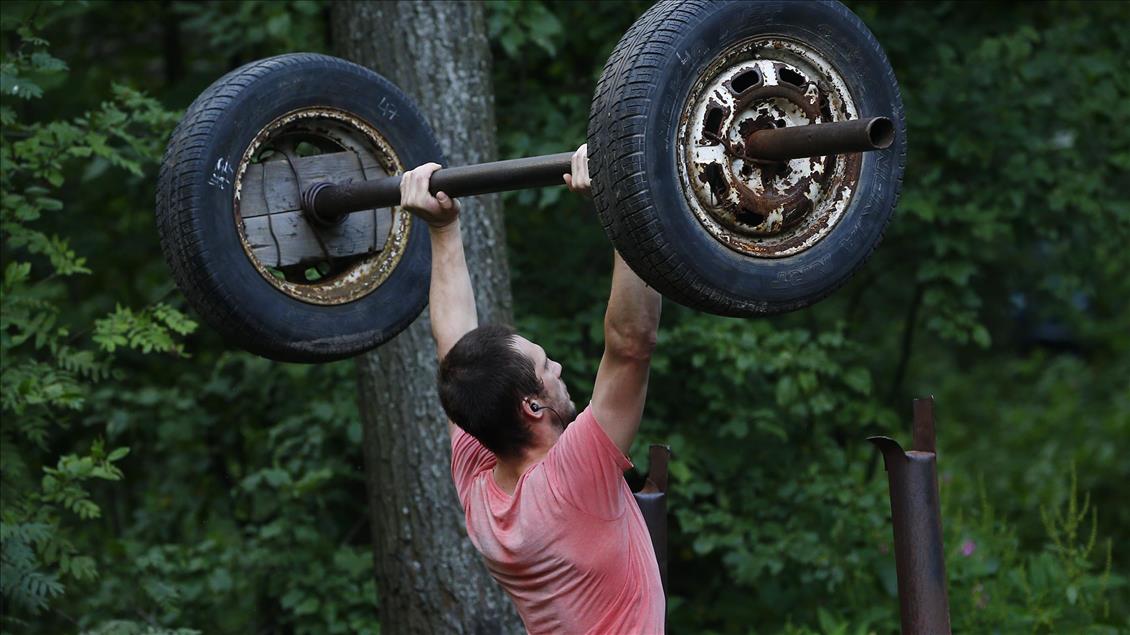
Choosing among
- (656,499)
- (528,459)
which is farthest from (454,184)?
(656,499)

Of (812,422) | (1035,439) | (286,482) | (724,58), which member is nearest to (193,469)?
(286,482)

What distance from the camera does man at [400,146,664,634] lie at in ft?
9.05

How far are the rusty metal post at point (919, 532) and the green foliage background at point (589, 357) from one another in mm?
1144

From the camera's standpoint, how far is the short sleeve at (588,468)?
9.04ft

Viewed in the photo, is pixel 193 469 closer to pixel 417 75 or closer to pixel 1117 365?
pixel 417 75

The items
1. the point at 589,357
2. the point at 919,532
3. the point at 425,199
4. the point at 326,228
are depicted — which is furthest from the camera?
the point at 589,357

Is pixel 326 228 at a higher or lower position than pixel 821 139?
higher

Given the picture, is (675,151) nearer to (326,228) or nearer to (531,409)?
(531,409)

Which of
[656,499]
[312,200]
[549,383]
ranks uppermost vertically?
[312,200]

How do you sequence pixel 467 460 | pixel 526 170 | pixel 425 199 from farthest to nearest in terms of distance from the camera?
pixel 425 199
pixel 467 460
pixel 526 170

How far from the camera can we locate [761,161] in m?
2.93

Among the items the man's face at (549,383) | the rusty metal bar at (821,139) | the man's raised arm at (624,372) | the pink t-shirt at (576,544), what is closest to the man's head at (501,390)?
the man's face at (549,383)

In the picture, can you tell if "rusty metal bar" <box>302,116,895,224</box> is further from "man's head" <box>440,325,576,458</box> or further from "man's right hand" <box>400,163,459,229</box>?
"man's head" <box>440,325,576,458</box>

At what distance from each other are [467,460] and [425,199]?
669 millimetres
